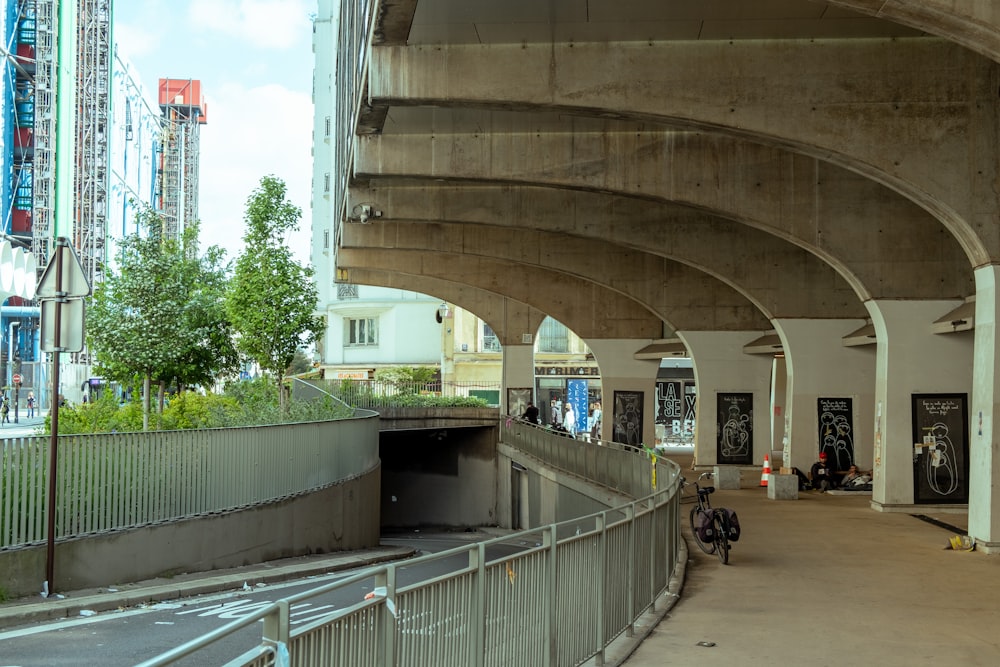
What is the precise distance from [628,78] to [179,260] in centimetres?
1444

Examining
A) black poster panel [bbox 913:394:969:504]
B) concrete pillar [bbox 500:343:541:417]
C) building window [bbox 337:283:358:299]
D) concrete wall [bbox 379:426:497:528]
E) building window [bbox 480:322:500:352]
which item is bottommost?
concrete wall [bbox 379:426:497:528]

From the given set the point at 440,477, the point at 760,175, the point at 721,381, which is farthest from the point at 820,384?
the point at 440,477

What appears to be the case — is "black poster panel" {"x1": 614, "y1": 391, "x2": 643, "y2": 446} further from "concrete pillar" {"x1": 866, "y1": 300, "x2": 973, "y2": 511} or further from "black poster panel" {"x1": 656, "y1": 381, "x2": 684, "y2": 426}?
"concrete pillar" {"x1": 866, "y1": 300, "x2": 973, "y2": 511}

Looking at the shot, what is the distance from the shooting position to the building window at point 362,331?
233 feet

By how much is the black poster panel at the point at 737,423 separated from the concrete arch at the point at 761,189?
14111 mm

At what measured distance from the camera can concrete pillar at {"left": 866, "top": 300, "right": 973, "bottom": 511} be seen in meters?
21.2

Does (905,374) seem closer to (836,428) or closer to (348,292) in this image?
(836,428)

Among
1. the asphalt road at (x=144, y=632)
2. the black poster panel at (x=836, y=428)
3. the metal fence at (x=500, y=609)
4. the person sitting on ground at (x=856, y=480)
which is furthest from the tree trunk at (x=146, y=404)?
the person sitting on ground at (x=856, y=480)

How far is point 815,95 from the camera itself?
55.8 feet

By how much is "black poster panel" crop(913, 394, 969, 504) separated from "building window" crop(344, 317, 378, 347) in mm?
51955

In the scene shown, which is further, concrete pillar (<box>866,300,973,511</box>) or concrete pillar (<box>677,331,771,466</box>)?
concrete pillar (<box>677,331,771,466</box>)

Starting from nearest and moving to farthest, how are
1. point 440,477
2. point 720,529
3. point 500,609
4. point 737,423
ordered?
1. point 500,609
2. point 720,529
3. point 737,423
4. point 440,477

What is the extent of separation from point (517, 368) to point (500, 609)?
42019 millimetres

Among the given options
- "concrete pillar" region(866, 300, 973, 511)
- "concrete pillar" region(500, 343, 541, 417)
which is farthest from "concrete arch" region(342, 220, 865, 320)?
"concrete pillar" region(866, 300, 973, 511)
